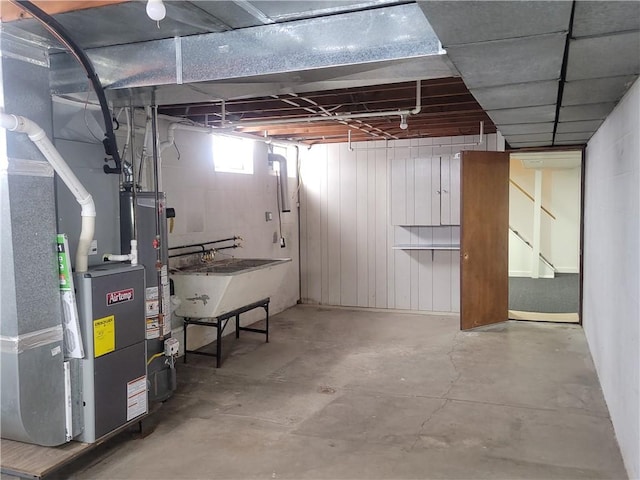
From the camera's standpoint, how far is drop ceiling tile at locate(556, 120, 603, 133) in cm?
409

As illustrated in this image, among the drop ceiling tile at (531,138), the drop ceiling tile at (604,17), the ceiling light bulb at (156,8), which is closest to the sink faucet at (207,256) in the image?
the drop ceiling tile at (531,138)

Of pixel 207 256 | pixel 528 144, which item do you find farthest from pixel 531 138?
pixel 207 256

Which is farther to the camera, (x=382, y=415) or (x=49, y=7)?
(x=382, y=415)

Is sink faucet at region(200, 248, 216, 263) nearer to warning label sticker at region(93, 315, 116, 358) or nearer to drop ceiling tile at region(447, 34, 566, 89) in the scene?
warning label sticker at region(93, 315, 116, 358)

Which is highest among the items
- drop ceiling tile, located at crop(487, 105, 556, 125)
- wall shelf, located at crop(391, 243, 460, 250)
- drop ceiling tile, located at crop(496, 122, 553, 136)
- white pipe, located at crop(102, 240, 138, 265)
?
drop ceiling tile, located at crop(496, 122, 553, 136)

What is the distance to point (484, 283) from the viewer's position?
6.09m

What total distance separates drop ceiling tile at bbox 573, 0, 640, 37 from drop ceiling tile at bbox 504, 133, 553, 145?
3107 millimetres

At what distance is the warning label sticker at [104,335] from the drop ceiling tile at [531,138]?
387 cm

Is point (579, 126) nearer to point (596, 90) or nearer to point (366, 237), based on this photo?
point (596, 90)

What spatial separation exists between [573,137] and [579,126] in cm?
85

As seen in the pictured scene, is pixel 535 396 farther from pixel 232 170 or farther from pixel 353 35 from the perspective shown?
Result: pixel 232 170

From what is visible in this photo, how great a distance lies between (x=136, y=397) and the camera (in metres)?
3.18

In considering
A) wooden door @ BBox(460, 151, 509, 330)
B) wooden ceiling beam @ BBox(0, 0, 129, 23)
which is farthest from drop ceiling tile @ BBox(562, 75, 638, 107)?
wooden door @ BBox(460, 151, 509, 330)

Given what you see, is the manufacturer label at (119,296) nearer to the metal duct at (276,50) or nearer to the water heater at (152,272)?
the water heater at (152,272)
